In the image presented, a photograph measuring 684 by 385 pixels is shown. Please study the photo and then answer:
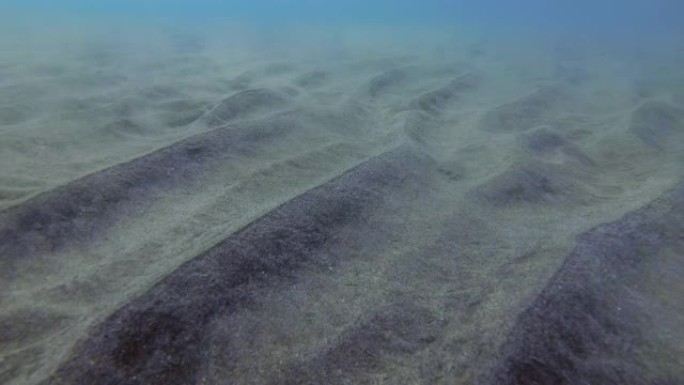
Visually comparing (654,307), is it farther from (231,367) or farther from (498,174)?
(231,367)

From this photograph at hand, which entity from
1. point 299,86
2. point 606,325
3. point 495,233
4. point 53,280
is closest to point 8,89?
point 299,86

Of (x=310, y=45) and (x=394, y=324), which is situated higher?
(x=394, y=324)

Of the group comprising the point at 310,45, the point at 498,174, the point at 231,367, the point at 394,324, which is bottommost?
the point at 310,45

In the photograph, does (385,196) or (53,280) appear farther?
(385,196)

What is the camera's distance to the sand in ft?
7.28

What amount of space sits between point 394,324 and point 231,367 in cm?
90

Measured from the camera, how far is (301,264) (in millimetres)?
2895

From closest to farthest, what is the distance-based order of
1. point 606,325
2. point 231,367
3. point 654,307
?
point 231,367 → point 606,325 → point 654,307

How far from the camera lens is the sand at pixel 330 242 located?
222cm

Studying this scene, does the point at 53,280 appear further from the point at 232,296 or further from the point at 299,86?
the point at 299,86

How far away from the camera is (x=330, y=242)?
3156 millimetres

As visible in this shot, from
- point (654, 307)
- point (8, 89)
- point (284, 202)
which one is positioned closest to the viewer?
point (654, 307)

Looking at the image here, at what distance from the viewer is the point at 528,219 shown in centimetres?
370

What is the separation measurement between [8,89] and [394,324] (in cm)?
722
